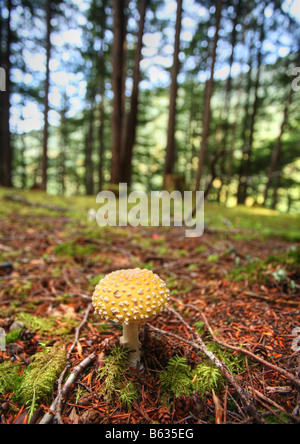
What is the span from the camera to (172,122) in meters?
9.65

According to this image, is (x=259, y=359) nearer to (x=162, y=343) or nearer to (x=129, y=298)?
(x=162, y=343)

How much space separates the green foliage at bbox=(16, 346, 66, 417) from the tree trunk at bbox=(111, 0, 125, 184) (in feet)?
27.7

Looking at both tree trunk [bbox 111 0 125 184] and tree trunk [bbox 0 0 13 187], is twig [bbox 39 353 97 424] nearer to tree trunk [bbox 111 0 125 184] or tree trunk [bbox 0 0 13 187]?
tree trunk [bbox 111 0 125 184]

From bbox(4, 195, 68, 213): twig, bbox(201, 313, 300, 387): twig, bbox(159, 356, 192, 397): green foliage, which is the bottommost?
bbox(159, 356, 192, 397): green foliage

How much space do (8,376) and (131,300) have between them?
3.03 ft

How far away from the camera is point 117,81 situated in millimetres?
8961

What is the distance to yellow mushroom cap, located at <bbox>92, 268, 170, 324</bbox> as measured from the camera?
4.83 ft

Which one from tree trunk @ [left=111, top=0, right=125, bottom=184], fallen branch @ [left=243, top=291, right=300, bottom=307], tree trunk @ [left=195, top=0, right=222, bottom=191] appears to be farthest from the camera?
tree trunk @ [left=111, top=0, right=125, bottom=184]

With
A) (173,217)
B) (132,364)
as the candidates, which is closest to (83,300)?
(132,364)

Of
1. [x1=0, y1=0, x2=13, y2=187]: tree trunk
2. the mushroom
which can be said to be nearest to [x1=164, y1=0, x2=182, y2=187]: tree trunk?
[x1=0, y1=0, x2=13, y2=187]: tree trunk

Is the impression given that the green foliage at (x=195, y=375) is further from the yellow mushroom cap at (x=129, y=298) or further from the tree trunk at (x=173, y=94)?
the tree trunk at (x=173, y=94)

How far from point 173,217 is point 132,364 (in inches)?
207

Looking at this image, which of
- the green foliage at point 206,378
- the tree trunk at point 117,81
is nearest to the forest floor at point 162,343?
the green foliage at point 206,378
